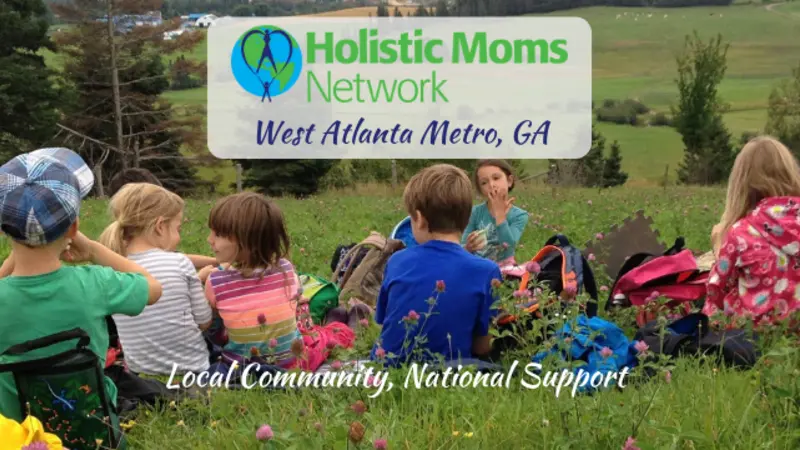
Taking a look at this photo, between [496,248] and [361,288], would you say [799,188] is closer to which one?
[496,248]

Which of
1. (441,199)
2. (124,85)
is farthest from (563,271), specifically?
(124,85)

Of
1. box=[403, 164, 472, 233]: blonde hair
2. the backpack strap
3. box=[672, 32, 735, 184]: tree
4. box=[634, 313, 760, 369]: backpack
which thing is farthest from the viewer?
box=[672, 32, 735, 184]: tree

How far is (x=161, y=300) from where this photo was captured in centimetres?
388

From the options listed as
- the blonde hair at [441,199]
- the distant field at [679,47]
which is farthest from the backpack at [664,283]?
the distant field at [679,47]

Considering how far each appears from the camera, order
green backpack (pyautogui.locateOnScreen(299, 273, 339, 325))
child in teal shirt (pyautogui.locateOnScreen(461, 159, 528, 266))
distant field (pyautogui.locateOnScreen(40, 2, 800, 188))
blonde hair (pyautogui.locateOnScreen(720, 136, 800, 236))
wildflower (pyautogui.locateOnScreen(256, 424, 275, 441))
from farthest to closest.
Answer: distant field (pyautogui.locateOnScreen(40, 2, 800, 188))
child in teal shirt (pyautogui.locateOnScreen(461, 159, 528, 266))
green backpack (pyautogui.locateOnScreen(299, 273, 339, 325))
blonde hair (pyautogui.locateOnScreen(720, 136, 800, 236))
wildflower (pyautogui.locateOnScreen(256, 424, 275, 441))

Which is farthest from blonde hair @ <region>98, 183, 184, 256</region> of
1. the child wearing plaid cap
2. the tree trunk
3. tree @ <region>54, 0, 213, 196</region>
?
tree @ <region>54, 0, 213, 196</region>

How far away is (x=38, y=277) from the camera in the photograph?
2.92 m

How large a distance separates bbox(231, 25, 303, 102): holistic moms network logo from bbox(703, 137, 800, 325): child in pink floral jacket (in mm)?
5863

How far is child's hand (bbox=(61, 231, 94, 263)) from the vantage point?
307cm

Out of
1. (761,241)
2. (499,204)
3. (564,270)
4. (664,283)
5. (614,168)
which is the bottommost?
(614,168)

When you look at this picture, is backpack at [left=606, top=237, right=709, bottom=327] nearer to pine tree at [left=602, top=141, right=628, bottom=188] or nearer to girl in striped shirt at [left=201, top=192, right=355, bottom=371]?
girl in striped shirt at [left=201, top=192, right=355, bottom=371]

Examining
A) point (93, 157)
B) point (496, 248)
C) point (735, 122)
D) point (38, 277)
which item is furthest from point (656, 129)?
point (38, 277)

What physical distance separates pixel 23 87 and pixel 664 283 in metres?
33.1

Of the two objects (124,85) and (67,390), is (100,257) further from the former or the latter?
(124,85)
